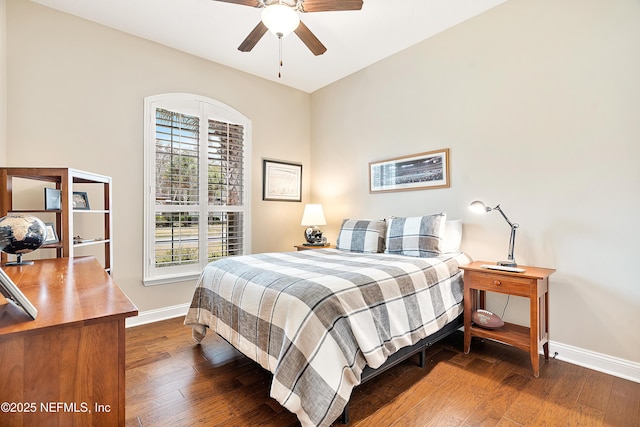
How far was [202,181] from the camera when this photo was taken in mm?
3477

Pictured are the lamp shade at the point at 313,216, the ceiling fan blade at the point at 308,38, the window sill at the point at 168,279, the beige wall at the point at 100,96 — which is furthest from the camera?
the lamp shade at the point at 313,216

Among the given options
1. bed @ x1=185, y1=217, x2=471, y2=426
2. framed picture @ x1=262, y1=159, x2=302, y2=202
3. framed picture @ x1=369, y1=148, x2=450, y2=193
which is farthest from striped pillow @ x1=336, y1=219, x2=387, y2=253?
framed picture @ x1=262, y1=159, x2=302, y2=202

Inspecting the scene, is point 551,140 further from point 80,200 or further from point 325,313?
point 80,200

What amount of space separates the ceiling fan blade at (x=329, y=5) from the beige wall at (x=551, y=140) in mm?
1394

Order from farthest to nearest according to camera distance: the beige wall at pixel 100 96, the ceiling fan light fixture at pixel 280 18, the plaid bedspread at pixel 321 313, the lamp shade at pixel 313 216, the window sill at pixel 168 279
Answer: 1. the lamp shade at pixel 313 216
2. the window sill at pixel 168 279
3. the beige wall at pixel 100 96
4. the ceiling fan light fixture at pixel 280 18
5. the plaid bedspread at pixel 321 313

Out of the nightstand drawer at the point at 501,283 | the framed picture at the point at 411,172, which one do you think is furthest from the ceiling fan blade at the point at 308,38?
the nightstand drawer at the point at 501,283

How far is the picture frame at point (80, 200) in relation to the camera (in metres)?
2.57

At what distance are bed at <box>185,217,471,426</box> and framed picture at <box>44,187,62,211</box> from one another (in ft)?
4.16

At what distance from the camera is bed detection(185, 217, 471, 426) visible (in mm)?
1491

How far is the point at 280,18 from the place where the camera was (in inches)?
78.2

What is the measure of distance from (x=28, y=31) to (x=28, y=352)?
10.3 ft

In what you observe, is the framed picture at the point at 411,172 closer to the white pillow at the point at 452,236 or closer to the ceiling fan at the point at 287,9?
the white pillow at the point at 452,236

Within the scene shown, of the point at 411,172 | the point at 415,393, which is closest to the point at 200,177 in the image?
the point at 411,172

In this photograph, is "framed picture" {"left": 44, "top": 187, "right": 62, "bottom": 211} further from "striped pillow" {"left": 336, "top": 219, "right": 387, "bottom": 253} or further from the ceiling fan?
"striped pillow" {"left": 336, "top": 219, "right": 387, "bottom": 253}
